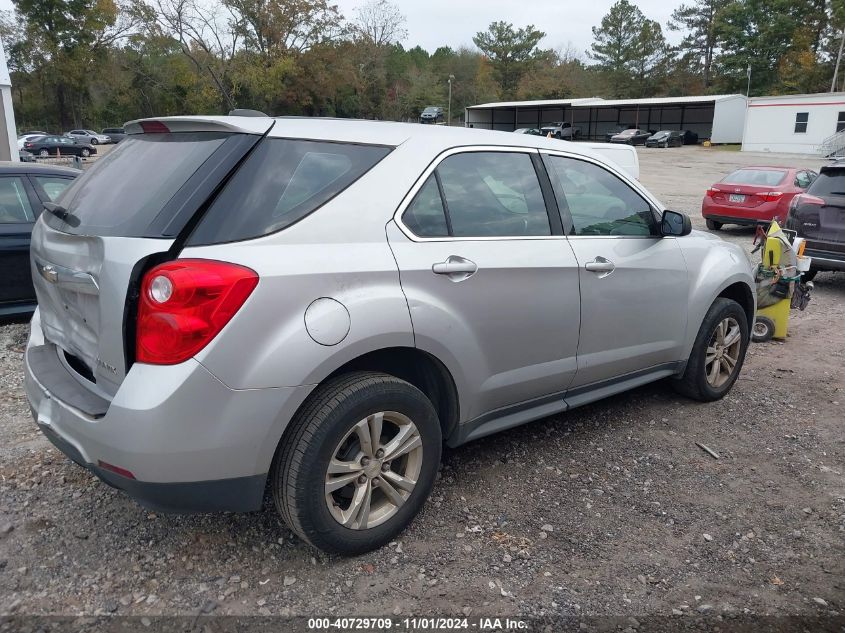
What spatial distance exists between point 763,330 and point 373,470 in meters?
4.95

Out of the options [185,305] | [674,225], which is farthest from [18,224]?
[674,225]

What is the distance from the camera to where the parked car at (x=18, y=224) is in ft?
19.4

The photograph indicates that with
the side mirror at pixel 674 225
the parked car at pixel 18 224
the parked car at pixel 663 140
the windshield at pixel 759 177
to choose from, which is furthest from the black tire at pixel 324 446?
the parked car at pixel 663 140

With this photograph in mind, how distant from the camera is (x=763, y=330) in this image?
21.0ft

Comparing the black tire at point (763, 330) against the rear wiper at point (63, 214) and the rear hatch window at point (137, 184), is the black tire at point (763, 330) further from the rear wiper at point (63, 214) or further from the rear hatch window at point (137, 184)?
the rear wiper at point (63, 214)

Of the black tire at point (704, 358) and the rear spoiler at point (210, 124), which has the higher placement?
the rear spoiler at point (210, 124)

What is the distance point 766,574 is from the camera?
2863 millimetres

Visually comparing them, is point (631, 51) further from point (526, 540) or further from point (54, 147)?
point (526, 540)

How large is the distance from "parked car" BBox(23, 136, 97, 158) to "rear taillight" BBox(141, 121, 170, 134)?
1647 inches

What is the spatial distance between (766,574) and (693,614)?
1.58ft

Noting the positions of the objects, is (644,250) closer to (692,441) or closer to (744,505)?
(692,441)

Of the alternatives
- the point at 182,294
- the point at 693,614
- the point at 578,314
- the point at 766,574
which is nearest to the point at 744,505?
the point at 766,574

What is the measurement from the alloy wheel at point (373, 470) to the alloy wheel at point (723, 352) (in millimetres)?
2493

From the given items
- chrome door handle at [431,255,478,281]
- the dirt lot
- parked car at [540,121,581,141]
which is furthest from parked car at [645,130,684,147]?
chrome door handle at [431,255,478,281]
